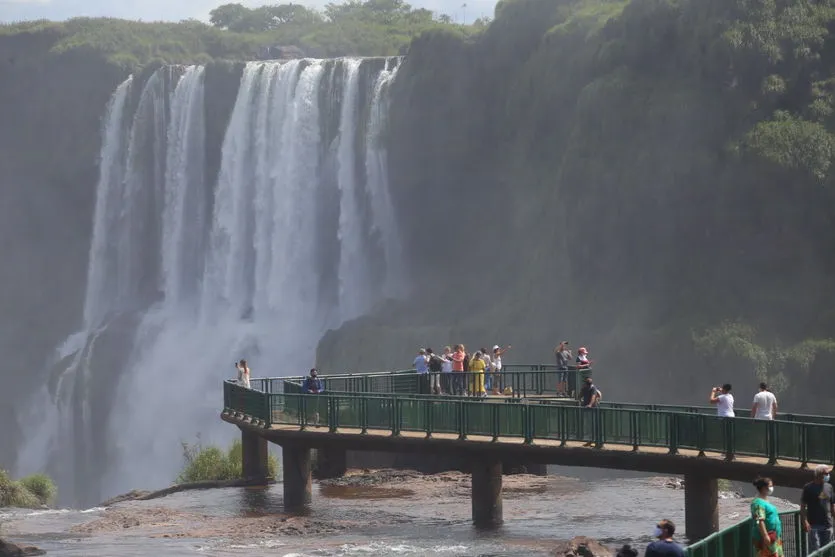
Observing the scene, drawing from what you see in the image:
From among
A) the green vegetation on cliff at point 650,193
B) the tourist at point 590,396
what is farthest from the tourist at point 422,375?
the green vegetation on cliff at point 650,193

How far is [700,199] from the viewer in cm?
6825

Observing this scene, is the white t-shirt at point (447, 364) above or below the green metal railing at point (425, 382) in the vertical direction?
above

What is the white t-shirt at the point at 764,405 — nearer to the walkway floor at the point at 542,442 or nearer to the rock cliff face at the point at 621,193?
the walkway floor at the point at 542,442

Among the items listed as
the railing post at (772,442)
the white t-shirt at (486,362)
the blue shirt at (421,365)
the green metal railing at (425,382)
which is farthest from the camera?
the white t-shirt at (486,362)

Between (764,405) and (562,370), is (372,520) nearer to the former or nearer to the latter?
(562,370)

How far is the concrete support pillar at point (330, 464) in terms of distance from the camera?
45906 mm

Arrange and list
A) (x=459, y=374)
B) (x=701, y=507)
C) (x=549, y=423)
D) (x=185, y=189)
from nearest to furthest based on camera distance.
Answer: (x=701, y=507)
(x=549, y=423)
(x=459, y=374)
(x=185, y=189)

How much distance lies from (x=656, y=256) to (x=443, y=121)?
54.1 ft

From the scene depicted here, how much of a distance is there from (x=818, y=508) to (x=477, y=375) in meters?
19.7

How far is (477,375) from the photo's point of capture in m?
43.7

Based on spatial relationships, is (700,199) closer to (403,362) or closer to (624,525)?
(403,362)

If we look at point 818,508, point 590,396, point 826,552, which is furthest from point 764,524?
point 590,396

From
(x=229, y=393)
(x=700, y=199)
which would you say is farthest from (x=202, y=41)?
(x=229, y=393)

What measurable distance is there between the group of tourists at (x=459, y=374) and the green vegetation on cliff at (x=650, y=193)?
19282mm
